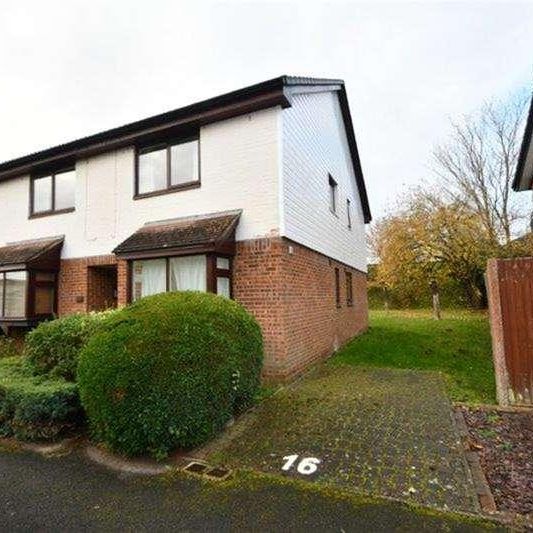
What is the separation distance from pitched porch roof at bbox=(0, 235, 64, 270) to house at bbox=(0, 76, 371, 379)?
41mm

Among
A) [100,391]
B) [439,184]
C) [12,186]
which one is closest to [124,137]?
[12,186]

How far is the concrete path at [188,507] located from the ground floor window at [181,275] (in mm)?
4227

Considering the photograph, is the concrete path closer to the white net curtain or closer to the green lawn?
the green lawn

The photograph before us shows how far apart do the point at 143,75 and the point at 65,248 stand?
5.82m

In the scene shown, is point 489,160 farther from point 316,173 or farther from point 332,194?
point 316,173

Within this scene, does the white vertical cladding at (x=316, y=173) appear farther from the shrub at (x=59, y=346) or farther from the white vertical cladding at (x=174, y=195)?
the shrub at (x=59, y=346)

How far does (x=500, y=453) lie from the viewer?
4465mm

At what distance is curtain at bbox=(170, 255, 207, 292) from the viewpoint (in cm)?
812

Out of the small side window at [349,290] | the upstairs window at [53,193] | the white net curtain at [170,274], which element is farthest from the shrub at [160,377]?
the small side window at [349,290]

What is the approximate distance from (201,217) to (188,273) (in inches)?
55.1

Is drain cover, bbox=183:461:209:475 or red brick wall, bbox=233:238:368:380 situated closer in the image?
drain cover, bbox=183:461:209:475

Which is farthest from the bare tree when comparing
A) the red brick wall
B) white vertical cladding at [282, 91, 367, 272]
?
the red brick wall

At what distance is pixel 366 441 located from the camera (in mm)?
4785

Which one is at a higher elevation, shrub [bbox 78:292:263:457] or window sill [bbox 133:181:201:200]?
window sill [bbox 133:181:201:200]
